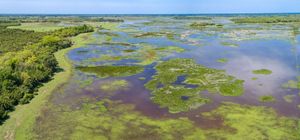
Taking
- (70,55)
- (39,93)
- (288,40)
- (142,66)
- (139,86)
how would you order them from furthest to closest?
(288,40), (70,55), (142,66), (139,86), (39,93)

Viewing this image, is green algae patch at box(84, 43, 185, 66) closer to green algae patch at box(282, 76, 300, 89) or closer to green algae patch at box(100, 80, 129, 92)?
green algae patch at box(100, 80, 129, 92)

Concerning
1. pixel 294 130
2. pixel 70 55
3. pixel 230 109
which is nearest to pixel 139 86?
pixel 230 109

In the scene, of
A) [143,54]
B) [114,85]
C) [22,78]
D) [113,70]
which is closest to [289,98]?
[114,85]

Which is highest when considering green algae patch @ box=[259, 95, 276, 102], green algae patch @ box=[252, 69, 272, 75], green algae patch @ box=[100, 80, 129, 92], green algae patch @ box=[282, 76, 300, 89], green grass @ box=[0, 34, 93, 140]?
green algae patch @ box=[252, 69, 272, 75]

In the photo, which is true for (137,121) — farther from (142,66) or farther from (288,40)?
(288,40)

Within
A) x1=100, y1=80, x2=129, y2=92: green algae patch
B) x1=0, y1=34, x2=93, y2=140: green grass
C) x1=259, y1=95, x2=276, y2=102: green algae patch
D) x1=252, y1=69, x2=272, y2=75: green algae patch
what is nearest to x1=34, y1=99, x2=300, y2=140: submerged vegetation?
x1=0, y1=34, x2=93, y2=140: green grass

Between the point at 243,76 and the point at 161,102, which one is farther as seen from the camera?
the point at 243,76

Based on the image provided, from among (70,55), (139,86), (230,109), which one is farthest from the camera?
(70,55)
